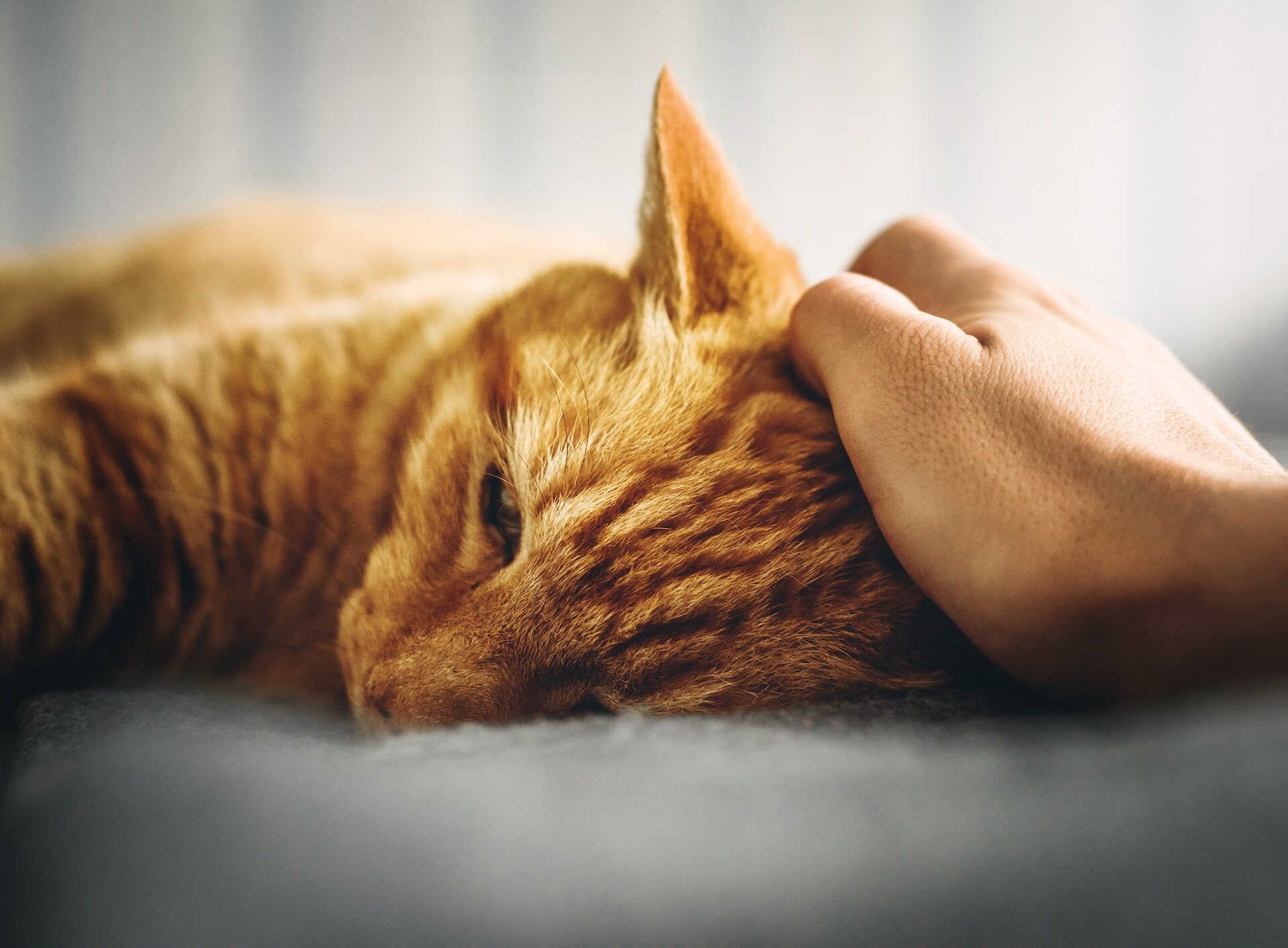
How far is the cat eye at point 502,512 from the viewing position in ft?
3.09

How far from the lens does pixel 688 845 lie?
0.46m

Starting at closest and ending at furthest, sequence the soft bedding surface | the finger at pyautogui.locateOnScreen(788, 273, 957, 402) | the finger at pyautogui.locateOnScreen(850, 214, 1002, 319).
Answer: the soft bedding surface
the finger at pyautogui.locateOnScreen(788, 273, 957, 402)
the finger at pyautogui.locateOnScreen(850, 214, 1002, 319)

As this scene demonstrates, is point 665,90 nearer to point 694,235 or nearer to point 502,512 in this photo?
point 694,235

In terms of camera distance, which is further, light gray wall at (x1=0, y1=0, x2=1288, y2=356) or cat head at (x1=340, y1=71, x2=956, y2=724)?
light gray wall at (x1=0, y1=0, x2=1288, y2=356)

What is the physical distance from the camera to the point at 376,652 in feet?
2.89

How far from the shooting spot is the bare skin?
54 centimetres

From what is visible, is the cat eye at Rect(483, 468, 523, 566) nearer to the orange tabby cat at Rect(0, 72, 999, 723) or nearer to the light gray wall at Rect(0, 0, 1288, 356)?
the orange tabby cat at Rect(0, 72, 999, 723)

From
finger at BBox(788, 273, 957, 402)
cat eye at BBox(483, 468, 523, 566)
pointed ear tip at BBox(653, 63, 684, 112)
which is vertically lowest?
cat eye at BBox(483, 468, 523, 566)

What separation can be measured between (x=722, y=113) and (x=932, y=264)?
2.34 m

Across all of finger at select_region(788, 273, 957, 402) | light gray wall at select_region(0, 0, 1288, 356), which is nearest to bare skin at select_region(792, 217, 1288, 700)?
finger at select_region(788, 273, 957, 402)

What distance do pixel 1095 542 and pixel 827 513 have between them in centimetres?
28

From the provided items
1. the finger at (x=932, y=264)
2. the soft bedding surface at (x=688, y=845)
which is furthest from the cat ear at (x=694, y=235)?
the soft bedding surface at (x=688, y=845)

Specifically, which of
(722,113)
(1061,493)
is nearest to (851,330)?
(1061,493)

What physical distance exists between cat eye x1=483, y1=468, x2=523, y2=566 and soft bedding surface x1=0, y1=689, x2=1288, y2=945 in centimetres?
41
